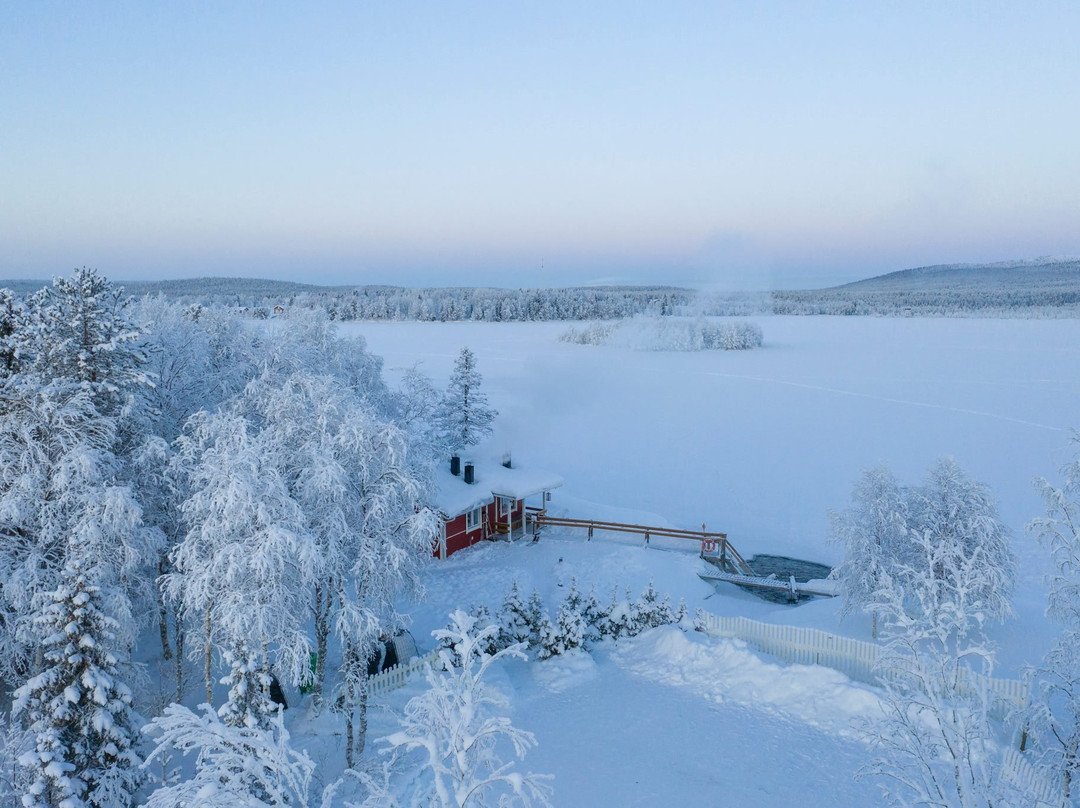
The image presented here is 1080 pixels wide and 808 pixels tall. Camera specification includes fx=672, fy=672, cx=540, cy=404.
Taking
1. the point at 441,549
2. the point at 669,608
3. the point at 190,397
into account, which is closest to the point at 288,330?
the point at 190,397

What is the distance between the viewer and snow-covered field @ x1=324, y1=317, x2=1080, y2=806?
13.4 meters

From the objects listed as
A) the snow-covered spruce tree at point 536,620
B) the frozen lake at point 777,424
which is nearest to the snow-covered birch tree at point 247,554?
the snow-covered spruce tree at point 536,620

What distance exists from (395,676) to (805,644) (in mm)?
10032

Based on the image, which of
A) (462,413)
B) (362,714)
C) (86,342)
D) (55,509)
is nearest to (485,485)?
(462,413)

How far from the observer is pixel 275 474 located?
1195cm

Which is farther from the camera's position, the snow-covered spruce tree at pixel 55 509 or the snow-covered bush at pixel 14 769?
the snow-covered spruce tree at pixel 55 509

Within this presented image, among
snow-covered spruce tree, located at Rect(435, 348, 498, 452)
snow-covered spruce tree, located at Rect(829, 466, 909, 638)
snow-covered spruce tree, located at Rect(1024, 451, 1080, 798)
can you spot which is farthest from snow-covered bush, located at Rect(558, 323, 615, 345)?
snow-covered spruce tree, located at Rect(1024, 451, 1080, 798)

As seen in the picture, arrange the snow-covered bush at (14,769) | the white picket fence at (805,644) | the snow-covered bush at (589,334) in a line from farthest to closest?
the snow-covered bush at (589,334), the white picket fence at (805,644), the snow-covered bush at (14,769)

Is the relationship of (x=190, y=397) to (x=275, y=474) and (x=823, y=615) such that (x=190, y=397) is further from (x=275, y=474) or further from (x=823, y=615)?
(x=823, y=615)

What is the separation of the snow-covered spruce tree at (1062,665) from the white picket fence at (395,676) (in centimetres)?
1076

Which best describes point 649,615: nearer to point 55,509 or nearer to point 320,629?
point 320,629

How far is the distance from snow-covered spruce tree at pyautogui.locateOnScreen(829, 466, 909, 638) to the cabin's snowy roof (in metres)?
11.4

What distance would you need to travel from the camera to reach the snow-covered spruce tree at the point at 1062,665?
9.50 metres

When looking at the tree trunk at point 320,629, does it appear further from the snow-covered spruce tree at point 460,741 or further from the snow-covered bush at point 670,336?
the snow-covered bush at point 670,336
